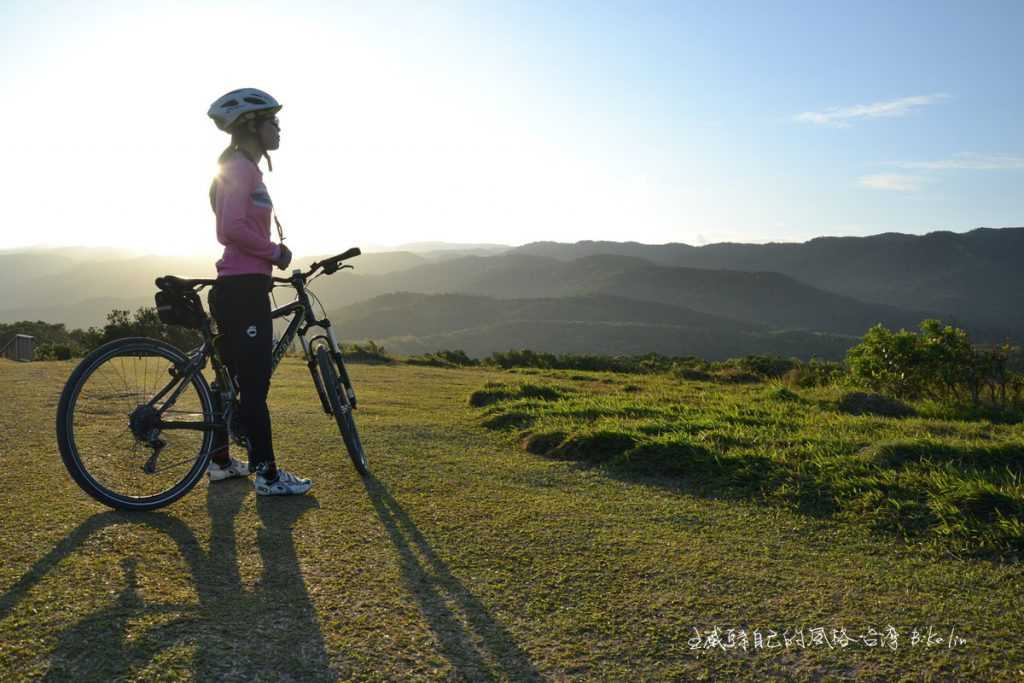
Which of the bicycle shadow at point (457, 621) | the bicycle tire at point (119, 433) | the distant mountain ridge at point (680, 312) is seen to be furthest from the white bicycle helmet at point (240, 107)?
the distant mountain ridge at point (680, 312)

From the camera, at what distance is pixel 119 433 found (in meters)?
3.49

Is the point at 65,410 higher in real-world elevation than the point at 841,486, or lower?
higher

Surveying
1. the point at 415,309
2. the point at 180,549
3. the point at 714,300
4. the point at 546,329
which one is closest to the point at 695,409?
the point at 180,549

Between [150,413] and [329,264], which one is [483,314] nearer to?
[329,264]

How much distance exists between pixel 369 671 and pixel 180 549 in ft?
4.37

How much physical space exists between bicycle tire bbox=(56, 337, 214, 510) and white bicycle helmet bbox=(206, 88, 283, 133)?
1199 mm

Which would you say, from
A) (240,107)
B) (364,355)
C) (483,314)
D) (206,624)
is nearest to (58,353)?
(364,355)

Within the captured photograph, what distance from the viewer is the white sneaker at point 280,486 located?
3820 mm

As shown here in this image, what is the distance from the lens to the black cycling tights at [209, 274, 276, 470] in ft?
12.1

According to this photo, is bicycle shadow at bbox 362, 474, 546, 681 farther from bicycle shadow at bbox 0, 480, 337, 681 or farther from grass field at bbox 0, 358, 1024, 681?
bicycle shadow at bbox 0, 480, 337, 681

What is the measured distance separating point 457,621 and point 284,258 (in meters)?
2.24

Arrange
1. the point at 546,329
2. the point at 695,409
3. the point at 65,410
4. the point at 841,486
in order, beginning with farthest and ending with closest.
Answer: the point at 546,329
the point at 695,409
the point at 841,486
the point at 65,410

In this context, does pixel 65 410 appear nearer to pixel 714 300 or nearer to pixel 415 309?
pixel 415 309

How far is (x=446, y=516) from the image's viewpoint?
3.63 m
